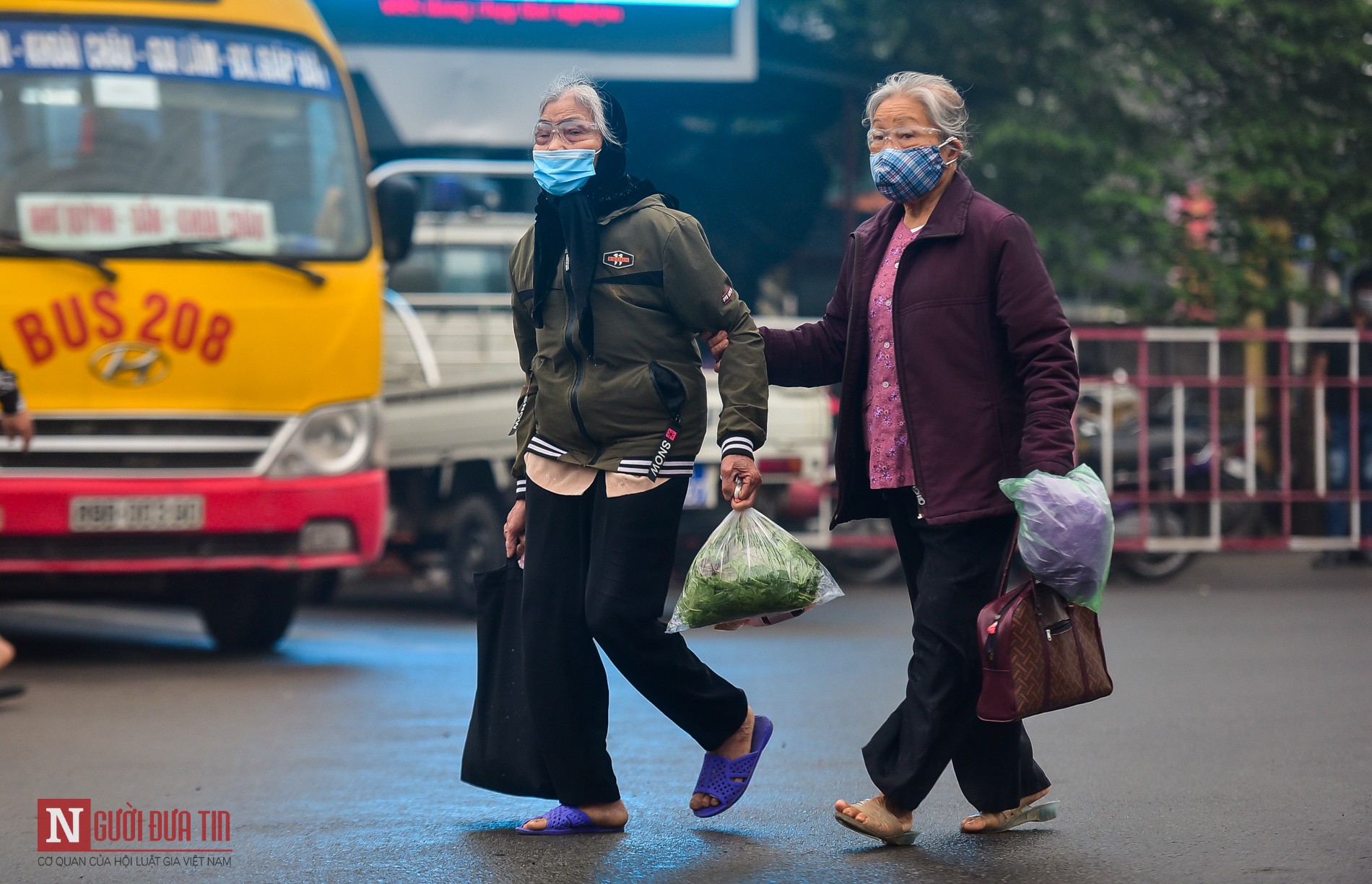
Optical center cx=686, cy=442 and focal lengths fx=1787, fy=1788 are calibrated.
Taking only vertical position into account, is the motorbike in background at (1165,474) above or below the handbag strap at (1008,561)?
below

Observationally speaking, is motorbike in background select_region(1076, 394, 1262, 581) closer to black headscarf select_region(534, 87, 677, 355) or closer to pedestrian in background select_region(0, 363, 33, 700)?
pedestrian in background select_region(0, 363, 33, 700)

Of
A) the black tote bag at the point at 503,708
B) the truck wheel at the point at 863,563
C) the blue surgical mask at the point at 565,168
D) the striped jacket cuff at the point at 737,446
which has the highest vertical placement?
the blue surgical mask at the point at 565,168

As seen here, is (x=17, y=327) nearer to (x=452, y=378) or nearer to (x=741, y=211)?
(x=452, y=378)

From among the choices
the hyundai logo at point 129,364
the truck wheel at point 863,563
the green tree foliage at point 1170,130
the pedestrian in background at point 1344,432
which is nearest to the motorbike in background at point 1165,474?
the pedestrian in background at point 1344,432

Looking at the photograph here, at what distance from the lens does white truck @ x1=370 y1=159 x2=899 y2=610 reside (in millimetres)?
9984

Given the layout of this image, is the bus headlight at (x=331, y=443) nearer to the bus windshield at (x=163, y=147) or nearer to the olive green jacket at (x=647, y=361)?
the bus windshield at (x=163, y=147)

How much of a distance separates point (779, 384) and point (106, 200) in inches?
169

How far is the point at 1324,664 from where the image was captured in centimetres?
764

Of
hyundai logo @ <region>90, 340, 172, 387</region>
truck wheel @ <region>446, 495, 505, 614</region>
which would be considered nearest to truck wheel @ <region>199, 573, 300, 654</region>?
hyundai logo @ <region>90, 340, 172, 387</region>

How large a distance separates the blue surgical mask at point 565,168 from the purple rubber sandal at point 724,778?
145cm

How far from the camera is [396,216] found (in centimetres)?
853

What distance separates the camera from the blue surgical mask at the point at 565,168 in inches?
170

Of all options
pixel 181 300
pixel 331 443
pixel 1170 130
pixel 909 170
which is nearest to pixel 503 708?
pixel 909 170

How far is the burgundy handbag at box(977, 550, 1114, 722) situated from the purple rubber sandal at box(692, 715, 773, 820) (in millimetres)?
663
